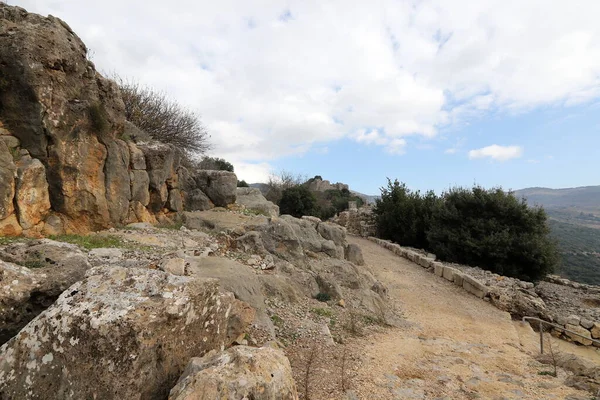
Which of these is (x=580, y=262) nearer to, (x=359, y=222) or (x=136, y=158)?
(x=359, y=222)

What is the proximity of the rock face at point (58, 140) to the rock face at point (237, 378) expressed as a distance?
5312mm

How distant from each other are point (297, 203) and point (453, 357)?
20.8m

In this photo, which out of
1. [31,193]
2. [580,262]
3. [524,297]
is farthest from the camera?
[580,262]

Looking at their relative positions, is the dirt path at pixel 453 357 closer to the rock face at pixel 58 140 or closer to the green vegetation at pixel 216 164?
the rock face at pixel 58 140

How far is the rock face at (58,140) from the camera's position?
21.3 ft

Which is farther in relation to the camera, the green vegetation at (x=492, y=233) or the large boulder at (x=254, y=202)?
the green vegetation at (x=492, y=233)

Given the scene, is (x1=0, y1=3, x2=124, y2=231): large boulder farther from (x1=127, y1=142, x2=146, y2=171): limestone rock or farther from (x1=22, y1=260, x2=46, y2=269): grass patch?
(x1=22, y1=260, x2=46, y2=269): grass patch

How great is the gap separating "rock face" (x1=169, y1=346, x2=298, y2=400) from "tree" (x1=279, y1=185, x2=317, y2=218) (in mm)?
23716

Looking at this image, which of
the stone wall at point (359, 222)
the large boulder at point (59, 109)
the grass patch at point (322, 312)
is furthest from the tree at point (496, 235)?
the large boulder at point (59, 109)

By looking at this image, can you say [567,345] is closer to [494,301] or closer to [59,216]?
[494,301]

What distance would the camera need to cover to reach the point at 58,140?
707cm

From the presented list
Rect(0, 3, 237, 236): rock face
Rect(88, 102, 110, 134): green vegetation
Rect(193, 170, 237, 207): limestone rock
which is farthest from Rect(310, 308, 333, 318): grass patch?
Rect(193, 170, 237, 207): limestone rock

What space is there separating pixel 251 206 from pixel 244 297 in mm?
9045

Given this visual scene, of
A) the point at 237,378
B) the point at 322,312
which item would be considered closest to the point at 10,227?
the point at 237,378
